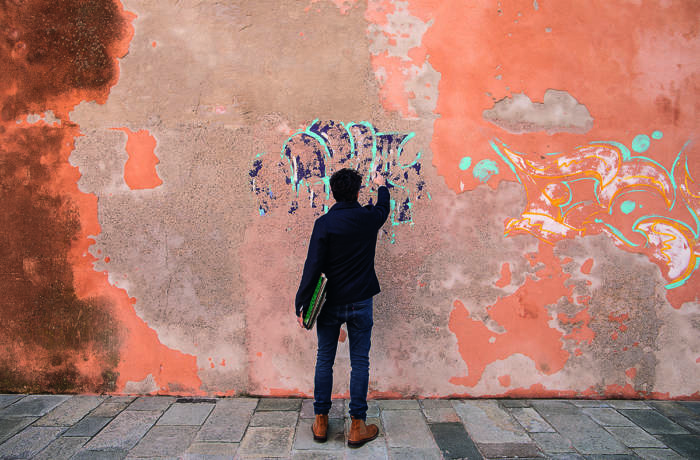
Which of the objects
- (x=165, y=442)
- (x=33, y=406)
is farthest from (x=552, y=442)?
(x=33, y=406)

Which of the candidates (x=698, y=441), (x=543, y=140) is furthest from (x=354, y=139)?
(x=698, y=441)

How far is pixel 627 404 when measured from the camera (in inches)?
130

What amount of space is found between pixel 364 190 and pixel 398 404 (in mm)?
1693

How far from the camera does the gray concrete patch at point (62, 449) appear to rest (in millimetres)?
2543

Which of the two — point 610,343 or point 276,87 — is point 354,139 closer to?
point 276,87

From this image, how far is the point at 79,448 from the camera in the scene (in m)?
2.63

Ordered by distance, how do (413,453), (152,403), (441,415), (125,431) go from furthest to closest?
(152,403) → (441,415) → (125,431) → (413,453)

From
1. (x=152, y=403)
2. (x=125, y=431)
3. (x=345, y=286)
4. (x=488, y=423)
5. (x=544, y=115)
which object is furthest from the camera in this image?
(x=544, y=115)

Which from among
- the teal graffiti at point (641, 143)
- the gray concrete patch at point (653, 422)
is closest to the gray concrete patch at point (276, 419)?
the gray concrete patch at point (653, 422)

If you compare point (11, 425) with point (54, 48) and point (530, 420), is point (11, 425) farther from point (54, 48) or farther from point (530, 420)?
point (530, 420)

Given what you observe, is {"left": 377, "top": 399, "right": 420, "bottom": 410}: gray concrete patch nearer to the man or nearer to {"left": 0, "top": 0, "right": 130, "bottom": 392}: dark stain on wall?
the man

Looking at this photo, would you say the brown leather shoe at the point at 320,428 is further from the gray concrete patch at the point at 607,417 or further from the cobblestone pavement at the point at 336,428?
the gray concrete patch at the point at 607,417

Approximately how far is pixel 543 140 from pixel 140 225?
3310 millimetres

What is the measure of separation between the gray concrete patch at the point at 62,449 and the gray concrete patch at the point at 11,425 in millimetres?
349
